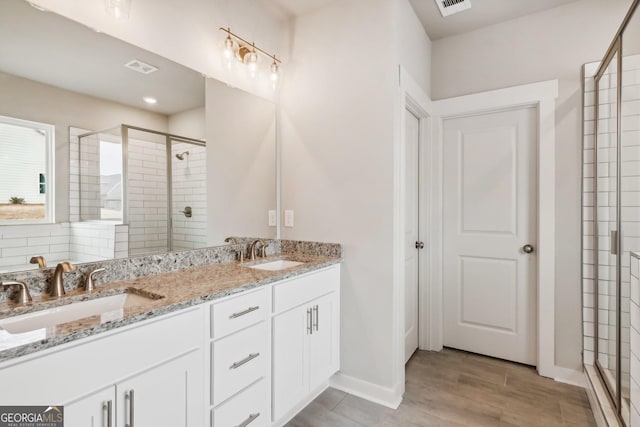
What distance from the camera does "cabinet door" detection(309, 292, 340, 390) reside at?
1964mm

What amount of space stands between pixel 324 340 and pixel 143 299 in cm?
112

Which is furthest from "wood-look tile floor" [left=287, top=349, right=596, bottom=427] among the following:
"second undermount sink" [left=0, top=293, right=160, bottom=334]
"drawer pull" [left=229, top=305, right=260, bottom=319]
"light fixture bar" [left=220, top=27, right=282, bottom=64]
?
"light fixture bar" [left=220, top=27, right=282, bottom=64]

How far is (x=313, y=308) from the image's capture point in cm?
197

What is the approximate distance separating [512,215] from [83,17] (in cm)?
292

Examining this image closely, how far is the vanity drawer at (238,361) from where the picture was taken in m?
1.38

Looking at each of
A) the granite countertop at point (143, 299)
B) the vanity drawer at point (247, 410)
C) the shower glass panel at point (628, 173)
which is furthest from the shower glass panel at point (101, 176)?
the shower glass panel at point (628, 173)

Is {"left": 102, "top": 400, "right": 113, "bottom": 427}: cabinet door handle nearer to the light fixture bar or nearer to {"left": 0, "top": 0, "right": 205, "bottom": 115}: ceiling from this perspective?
{"left": 0, "top": 0, "right": 205, "bottom": 115}: ceiling

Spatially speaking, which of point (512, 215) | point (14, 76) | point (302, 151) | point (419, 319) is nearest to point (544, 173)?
point (512, 215)

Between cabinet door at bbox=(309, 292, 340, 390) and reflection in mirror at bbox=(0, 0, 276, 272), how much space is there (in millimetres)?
795

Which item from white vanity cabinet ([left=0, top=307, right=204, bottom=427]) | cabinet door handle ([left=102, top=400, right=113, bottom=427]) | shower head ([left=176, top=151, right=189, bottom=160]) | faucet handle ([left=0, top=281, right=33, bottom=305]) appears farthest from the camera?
shower head ([left=176, top=151, right=189, bottom=160])

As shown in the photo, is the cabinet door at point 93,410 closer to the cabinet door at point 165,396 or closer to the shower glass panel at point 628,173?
the cabinet door at point 165,396

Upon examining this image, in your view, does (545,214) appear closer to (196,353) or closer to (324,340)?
(324,340)

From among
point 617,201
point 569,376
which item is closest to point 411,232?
point 617,201

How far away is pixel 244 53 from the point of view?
216 centimetres
